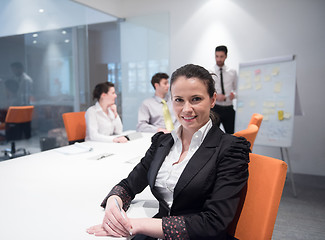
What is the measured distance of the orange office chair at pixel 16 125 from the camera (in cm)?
365

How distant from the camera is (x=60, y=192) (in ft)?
4.40

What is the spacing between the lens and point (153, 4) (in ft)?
17.1

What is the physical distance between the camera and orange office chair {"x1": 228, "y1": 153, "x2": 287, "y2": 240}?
0.96 meters

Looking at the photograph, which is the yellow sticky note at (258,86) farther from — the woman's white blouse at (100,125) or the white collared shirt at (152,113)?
the woman's white blouse at (100,125)

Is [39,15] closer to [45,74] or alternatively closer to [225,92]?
[45,74]

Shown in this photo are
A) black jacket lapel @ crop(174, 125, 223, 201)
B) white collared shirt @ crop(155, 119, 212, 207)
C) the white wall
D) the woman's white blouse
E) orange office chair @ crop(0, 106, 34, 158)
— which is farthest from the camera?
the white wall

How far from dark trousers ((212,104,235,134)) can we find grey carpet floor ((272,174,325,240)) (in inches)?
45.5

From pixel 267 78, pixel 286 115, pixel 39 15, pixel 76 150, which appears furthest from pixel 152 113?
pixel 39 15

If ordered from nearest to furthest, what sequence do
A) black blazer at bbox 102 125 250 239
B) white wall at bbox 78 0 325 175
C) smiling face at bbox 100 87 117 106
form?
black blazer at bbox 102 125 250 239 < smiling face at bbox 100 87 117 106 < white wall at bbox 78 0 325 175

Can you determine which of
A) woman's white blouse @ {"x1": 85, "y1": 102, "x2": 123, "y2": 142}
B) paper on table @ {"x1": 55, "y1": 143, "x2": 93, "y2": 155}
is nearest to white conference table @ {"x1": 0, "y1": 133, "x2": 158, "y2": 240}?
paper on table @ {"x1": 55, "y1": 143, "x2": 93, "y2": 155}

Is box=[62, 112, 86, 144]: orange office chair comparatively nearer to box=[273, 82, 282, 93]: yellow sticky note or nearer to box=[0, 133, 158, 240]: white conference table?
box=[0, 133, 158, 240]: white conference table

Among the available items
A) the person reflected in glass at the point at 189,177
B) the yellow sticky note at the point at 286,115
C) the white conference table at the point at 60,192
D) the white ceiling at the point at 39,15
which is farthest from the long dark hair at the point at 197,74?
the white ceiling at the point at 39,15

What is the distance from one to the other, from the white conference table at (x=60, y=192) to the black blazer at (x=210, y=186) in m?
0.13

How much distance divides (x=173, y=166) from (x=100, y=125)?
201 cm
